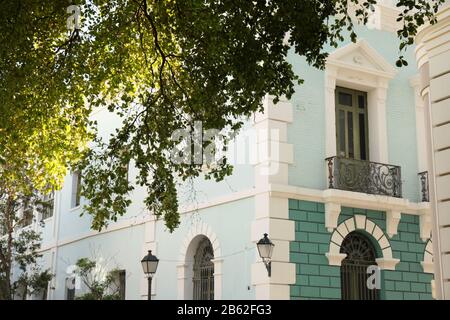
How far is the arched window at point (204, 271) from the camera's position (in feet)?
57.4

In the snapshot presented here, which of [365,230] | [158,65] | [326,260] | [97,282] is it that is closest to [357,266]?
[365,230]

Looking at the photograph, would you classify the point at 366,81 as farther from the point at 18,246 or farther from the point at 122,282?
the point at 18,246

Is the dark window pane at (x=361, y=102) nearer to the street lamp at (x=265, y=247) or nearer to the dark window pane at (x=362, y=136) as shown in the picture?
the dark window pane at (x=362, y=136)

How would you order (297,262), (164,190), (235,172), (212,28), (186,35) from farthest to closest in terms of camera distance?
(235,172)
(297,262)
(164,190)
(186,35)
(212,28)

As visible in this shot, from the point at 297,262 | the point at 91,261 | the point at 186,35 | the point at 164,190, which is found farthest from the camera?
the point at 91,261

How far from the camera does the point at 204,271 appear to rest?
699 inches

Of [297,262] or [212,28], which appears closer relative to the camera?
[212,28]

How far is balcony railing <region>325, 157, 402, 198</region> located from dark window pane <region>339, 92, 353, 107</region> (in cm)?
179

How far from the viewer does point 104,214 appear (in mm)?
10172

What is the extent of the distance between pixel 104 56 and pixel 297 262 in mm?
6852

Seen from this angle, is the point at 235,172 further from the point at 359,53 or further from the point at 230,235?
the point at 359,53

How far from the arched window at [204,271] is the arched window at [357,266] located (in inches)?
124

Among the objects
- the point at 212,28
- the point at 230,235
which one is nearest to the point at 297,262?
the point at 230,235
